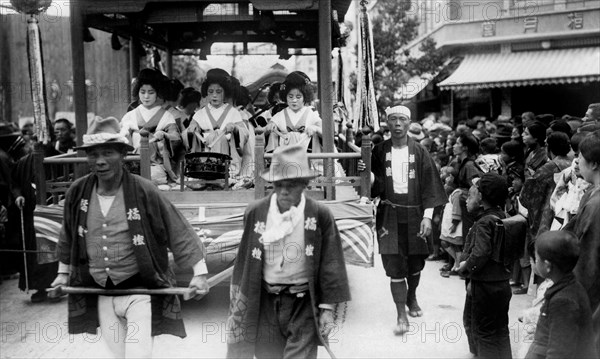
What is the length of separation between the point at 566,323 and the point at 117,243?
2.71m

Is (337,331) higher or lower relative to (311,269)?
lower

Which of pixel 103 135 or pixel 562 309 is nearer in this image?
pixel 562 309

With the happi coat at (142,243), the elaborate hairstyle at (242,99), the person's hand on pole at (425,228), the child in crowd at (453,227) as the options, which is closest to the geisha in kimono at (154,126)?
the elaborate hairstyle at (242,99)

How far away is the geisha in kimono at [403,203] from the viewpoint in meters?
6.67

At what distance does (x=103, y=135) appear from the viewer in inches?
168

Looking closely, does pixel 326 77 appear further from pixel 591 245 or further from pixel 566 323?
pixel 566 323

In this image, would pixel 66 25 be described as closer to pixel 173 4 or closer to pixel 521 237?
pixel 173 4

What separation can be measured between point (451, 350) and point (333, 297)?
2.46 m

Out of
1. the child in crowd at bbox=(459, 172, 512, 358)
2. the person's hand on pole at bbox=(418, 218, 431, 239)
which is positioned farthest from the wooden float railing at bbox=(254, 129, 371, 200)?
the child in crowd at bbox=(459, 172, 512, 358)

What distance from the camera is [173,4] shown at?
348 inches

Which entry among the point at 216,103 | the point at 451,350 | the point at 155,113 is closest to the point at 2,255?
the point at 155,113

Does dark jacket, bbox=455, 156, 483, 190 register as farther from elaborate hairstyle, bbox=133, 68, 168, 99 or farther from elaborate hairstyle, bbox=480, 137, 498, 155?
elaborate hairstyle, bbox=133, 68, 168, 99

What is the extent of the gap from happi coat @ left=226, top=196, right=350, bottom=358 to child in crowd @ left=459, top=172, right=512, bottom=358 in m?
1.61

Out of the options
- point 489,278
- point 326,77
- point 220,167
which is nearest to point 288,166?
point 489,278
